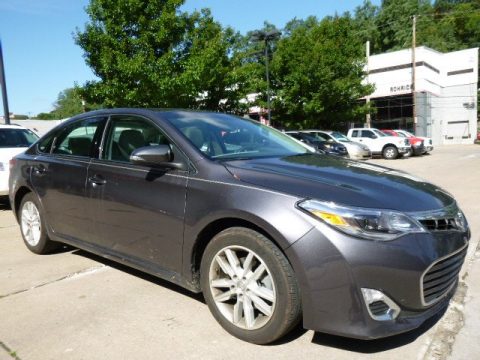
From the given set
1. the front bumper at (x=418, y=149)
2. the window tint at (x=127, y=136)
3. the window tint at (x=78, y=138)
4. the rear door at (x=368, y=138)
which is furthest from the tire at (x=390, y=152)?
the window tint at (x=127, y=136)

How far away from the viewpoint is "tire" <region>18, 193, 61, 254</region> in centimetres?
489

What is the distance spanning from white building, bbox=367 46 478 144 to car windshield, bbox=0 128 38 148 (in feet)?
114

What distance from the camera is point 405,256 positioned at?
2537 mm

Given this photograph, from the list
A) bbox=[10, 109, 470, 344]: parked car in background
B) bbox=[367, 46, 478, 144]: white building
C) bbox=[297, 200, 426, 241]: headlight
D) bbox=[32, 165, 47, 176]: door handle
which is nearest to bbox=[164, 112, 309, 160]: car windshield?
bbox=[10, 109, 470, 344]: parked car in background

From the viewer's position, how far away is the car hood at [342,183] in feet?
8.93

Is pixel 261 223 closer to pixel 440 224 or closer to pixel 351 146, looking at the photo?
pixel 440 224

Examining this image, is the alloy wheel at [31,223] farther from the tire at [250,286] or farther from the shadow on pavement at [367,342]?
the shadow on pavement at [367,342]

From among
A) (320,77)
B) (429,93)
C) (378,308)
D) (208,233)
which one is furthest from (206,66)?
(429,93)

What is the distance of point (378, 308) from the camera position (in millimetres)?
2555

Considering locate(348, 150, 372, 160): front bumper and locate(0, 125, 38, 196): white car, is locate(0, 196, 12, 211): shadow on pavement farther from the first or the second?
locate(348, 150, 372, 160): front bumper

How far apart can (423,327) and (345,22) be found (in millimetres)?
30205

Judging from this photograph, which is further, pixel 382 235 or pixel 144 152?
pixel 144 152

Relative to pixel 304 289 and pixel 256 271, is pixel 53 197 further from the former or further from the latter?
pixel 304 289

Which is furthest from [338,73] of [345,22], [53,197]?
[53,197]
